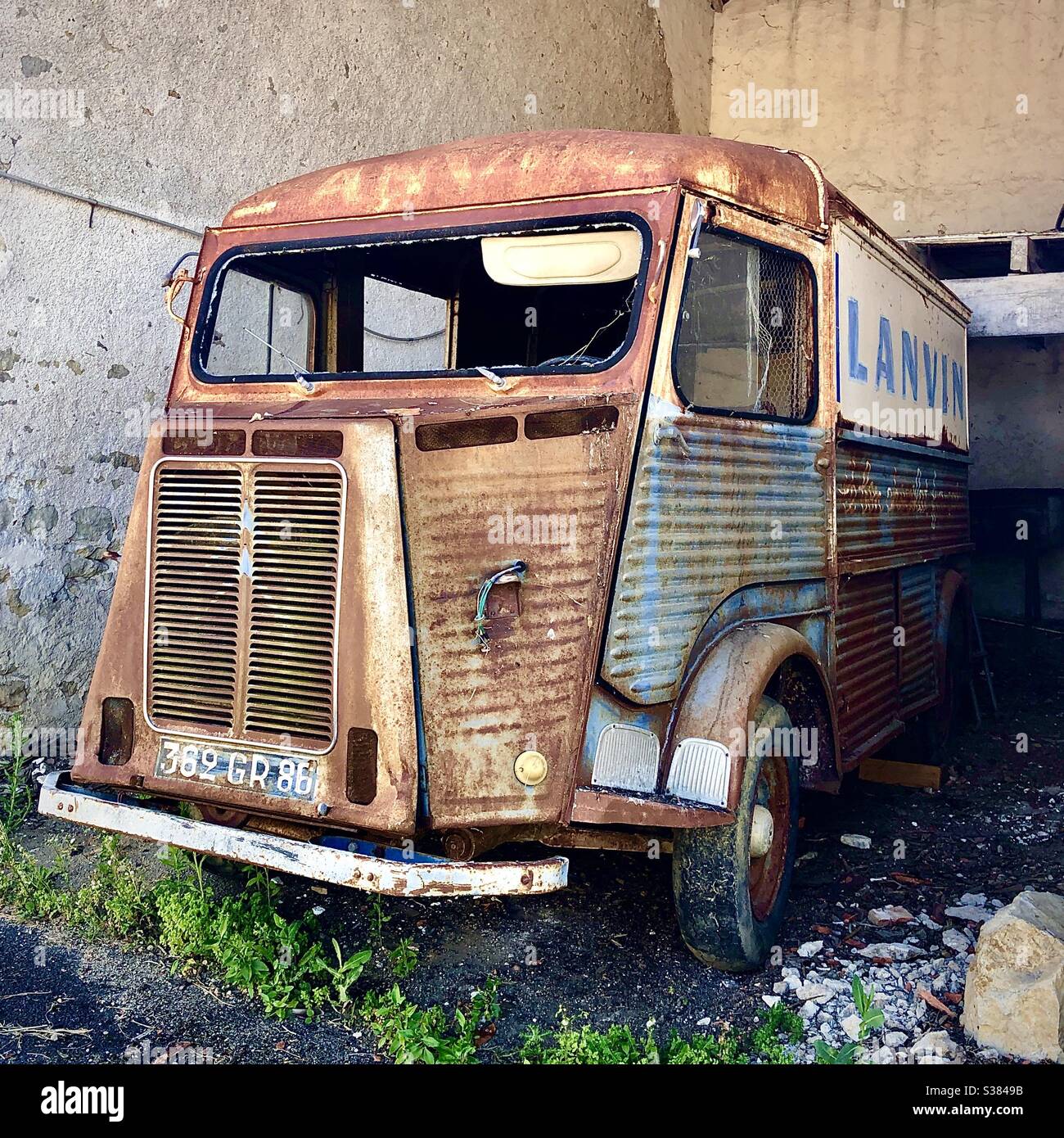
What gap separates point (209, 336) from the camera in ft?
12.3

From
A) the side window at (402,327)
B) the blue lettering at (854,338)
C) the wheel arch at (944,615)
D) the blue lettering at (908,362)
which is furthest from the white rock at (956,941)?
the side window at (402,327)

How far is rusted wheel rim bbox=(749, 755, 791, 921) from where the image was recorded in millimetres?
3535

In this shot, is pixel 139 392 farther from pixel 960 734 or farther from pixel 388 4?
pixel 960 734

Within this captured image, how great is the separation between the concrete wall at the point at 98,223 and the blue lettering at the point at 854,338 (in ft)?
10.3

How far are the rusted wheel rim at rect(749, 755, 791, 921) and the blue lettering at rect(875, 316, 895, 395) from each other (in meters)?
1.77

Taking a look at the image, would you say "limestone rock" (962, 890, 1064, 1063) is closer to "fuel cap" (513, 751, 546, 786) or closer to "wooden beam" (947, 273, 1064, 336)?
"fuel cap" (513, 751, 546, 786)

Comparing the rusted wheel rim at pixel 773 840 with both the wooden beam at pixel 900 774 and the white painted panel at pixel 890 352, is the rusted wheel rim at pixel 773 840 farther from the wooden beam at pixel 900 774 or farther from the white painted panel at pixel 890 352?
the wooden beam at pixel 900 774

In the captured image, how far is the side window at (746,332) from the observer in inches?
128

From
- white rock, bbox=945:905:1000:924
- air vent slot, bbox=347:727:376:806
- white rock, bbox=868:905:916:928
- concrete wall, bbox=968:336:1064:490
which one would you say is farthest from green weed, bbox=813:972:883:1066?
concrete wall, bbox=968:336:1064:490

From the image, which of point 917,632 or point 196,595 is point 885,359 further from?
point 196,595

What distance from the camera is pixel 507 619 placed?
9.53 ft

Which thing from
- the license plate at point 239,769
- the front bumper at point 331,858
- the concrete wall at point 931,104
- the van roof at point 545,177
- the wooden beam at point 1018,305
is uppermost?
the concrete wall at point 931,104

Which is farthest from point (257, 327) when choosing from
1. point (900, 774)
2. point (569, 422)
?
point (900, 774)
